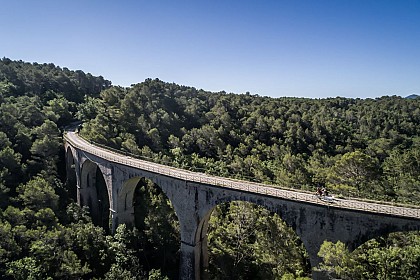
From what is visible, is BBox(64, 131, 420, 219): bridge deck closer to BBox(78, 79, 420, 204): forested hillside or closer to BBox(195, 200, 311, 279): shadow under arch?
BBox(195, 200, 311, 279): shadow under arch

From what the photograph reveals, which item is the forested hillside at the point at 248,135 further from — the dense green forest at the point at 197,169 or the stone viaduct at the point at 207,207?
the stone viaduct at the point at 207,207

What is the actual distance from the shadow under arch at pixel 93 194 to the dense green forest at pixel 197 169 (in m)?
2.88

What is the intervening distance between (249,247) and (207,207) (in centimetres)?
826

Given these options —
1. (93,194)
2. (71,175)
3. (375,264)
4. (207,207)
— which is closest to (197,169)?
(93,194)

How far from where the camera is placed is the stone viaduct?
71.0 ft

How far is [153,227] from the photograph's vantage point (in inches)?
1540

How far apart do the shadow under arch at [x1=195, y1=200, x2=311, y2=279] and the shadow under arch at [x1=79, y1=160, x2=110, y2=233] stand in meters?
19.9

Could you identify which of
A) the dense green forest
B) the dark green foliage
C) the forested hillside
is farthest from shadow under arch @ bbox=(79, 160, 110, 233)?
the dark green foliage

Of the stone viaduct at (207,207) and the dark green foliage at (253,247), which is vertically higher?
the stone viaduct at (207,207)

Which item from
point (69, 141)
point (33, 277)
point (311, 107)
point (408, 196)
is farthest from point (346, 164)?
point (311, 107)

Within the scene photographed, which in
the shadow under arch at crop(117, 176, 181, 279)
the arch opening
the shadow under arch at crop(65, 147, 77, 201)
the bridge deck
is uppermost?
the bridge deck

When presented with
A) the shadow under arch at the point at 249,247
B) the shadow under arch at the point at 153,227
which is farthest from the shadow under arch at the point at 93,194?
the shadow under arch at the point at 249,247

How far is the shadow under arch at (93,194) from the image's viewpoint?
157ft

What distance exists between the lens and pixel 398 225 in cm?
2055
